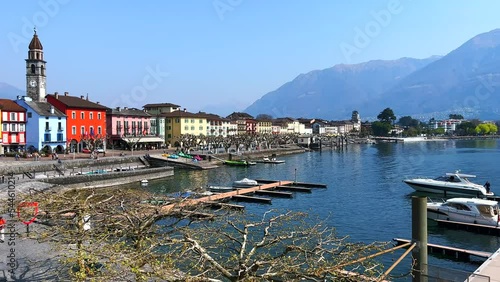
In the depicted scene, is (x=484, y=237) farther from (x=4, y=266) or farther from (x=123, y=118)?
(x=123, y=118)

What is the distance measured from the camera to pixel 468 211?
103 feet

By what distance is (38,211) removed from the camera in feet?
54.3

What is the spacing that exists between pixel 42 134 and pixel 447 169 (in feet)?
221

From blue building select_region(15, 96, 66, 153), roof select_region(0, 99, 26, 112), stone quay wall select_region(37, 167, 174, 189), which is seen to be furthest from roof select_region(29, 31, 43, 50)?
stone quay wall select_region(37, 167, 174, 189)

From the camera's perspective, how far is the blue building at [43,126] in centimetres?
7012

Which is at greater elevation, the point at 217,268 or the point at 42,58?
the point at 42,58

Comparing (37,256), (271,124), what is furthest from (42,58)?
(271,124)

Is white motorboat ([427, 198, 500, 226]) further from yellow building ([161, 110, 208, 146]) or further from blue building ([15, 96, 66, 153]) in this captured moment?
yellow building ([161, 110, 208, 146])

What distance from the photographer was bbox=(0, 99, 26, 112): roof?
66512 mm

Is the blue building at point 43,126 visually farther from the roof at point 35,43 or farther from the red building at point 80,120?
the roof at point 35,43

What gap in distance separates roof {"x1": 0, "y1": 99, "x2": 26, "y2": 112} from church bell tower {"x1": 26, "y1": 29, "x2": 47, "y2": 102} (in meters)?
7.34

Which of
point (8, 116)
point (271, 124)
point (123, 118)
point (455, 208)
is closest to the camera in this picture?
point (455, 208)

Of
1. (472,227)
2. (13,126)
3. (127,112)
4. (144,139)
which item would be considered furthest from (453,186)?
(127,112)

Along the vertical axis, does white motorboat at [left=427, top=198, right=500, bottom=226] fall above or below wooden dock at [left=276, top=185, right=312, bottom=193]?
above
